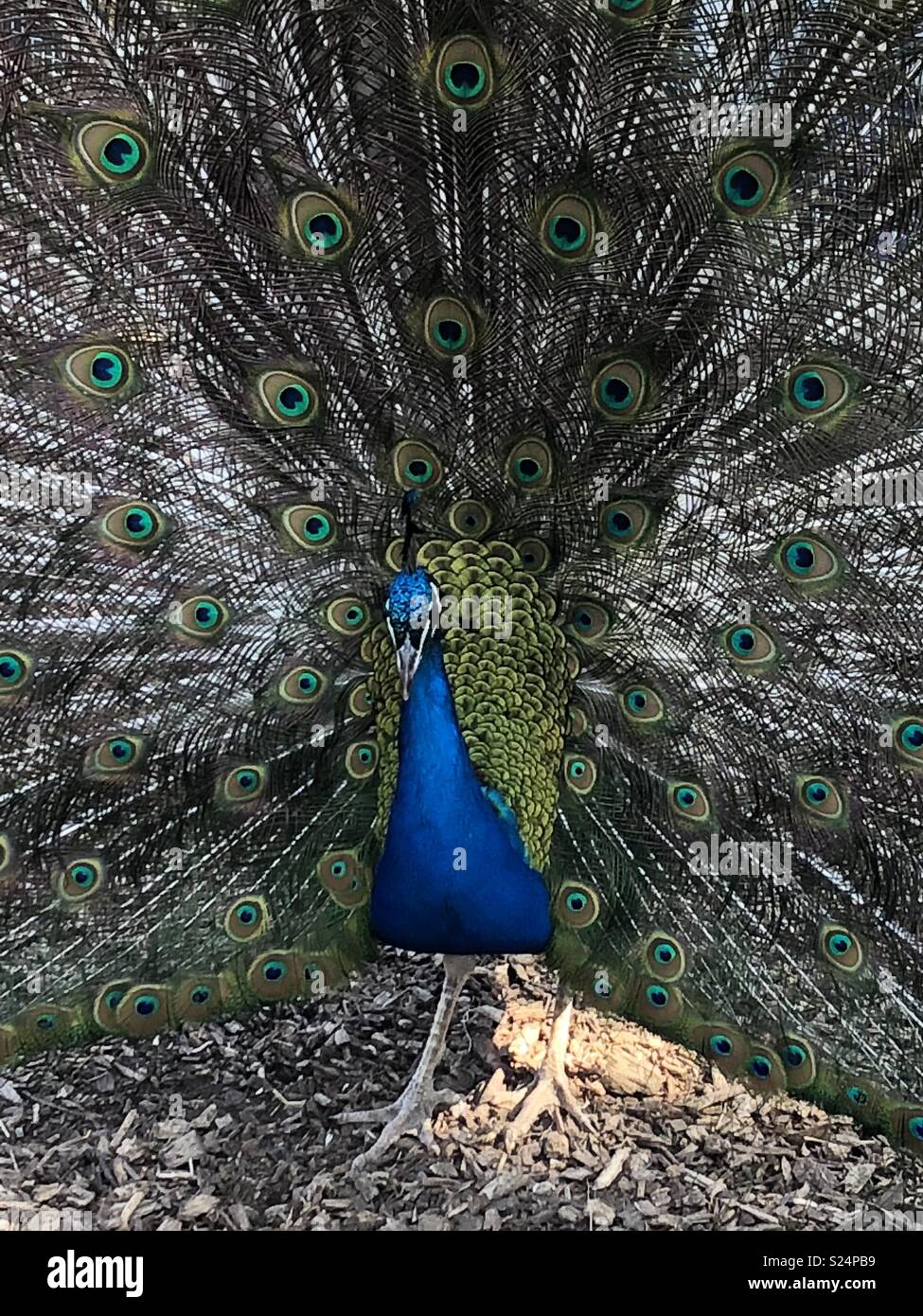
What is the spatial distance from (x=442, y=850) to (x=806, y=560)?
41.1 inches

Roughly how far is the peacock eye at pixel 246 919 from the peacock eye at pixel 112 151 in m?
1.75

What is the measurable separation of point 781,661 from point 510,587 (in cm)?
67

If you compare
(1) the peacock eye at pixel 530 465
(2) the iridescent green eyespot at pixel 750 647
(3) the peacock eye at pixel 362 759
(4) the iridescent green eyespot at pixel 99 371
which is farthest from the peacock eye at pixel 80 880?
(2) the iridescent green eyespot at pixel 750 647

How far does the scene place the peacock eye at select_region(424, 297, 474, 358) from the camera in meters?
2.22

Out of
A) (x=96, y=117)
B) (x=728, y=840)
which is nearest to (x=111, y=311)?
(x=96, y=117)

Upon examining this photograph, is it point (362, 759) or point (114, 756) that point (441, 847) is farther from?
point (114, 756)

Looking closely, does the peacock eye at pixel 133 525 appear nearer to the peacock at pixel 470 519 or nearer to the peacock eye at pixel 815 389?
the peacock at pixel 470 519

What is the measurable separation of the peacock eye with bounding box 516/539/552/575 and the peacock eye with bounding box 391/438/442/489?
0.87ft

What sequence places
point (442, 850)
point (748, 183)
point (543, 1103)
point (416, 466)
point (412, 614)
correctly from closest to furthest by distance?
point (748, 183), point (412, 614), point (442, 850), point (416, 466), point (543, 1103)

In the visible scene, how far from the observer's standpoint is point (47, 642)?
236 centimetres

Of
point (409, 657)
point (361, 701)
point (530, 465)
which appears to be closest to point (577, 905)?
point (361, 701)

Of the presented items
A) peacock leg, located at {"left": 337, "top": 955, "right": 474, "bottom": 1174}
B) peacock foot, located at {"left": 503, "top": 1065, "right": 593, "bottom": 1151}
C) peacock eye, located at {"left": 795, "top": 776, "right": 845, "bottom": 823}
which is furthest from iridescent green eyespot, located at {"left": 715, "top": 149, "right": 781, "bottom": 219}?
peacock foot, located at {"left": 503, "top": 1065, "right": 593, "bottom": 1151}

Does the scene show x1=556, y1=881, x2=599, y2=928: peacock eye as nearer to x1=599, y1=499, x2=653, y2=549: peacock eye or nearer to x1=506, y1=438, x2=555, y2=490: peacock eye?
x1=599, y1=499, x2=653, y2=549: peacock eye

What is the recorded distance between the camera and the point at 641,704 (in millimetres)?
2480
